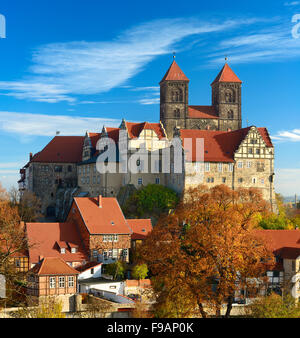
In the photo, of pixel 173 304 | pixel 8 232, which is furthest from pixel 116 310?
pixel 8 232

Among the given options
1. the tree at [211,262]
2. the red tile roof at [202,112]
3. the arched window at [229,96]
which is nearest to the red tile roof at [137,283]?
the tree at [211,262]

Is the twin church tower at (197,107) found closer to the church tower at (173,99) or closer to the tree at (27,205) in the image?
the church tower at (173,99)

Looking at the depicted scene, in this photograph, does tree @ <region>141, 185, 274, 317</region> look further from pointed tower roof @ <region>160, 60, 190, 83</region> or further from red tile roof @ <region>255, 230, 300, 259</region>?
pointed tower roof @ <region>160, 60, 190, 83</region>

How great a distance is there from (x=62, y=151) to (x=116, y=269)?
43.5m

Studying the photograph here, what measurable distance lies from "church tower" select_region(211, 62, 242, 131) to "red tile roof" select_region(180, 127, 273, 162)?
55.4 ft

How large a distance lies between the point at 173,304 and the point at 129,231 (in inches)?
754

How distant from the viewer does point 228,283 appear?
3528 centimetres

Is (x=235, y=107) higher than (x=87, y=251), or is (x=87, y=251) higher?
(x=235, y=107)

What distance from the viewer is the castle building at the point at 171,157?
6950 cm

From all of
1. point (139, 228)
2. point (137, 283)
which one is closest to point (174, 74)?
point (139, 228)

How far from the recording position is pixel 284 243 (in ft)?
170

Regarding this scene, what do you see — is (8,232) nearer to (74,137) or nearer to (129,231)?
(129,231)

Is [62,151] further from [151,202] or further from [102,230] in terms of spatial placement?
[102,230]
